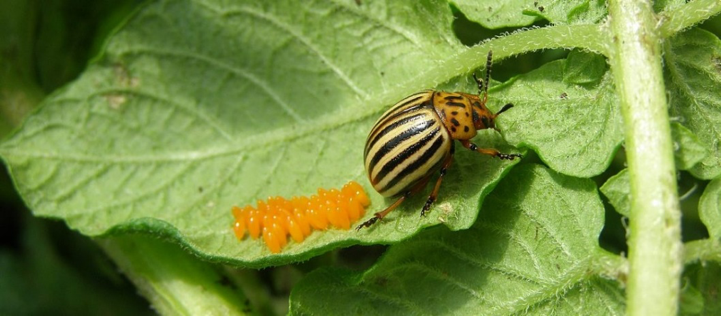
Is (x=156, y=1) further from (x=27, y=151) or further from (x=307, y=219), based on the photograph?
(x=307, y=219)

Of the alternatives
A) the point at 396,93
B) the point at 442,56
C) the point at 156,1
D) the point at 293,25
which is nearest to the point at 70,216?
the point at 156,1

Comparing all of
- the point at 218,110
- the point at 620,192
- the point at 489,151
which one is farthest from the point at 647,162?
the point at 218,110

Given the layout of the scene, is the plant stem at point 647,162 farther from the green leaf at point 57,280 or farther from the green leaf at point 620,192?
the green leaf at point 57,280

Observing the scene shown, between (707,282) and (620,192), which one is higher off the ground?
(620,192)

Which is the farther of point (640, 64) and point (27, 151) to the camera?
point (27, 151)

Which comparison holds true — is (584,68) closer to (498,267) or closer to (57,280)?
(498,267)
